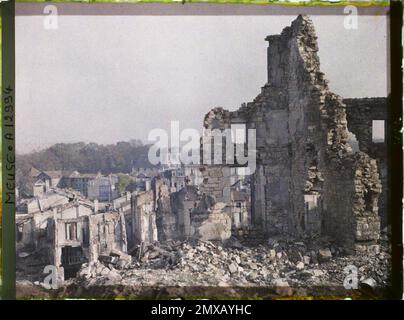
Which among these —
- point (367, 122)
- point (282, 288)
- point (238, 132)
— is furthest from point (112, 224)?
point (367, 122)

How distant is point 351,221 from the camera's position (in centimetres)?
717

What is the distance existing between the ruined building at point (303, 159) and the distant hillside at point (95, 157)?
1457 millimetres

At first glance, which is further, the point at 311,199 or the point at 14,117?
the point at 311,199

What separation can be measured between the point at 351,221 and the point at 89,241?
4882 millimetres

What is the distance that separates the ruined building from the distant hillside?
1.46 m

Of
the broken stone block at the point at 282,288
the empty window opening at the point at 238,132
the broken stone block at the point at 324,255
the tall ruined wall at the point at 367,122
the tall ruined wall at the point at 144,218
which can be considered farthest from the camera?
the empty window opening at the point at 238,132

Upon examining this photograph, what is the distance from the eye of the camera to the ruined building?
7180 mm

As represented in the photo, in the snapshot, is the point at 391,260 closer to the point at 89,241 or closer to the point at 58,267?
the point at 89,241

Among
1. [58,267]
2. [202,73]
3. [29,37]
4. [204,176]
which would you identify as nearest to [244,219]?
[204,176]

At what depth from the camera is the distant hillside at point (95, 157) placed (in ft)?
23.5

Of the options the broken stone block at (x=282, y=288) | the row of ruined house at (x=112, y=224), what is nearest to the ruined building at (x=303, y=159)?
the row of ruined house at (x=112, y=224)

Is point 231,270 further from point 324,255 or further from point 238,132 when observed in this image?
point 238,132

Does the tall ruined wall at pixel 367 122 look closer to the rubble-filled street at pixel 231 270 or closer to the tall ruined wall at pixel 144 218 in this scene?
the rubble-filled street at pixel 231 270
